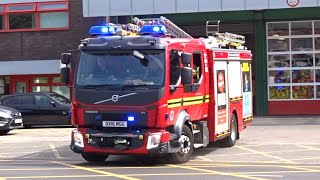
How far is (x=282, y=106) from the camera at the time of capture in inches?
968

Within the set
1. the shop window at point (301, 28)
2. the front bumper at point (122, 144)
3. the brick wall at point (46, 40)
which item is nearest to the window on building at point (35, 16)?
the brick wall at point (46, 40)

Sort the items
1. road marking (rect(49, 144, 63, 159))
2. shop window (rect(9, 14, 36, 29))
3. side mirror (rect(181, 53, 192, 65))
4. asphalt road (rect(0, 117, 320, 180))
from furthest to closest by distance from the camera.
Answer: shop window (rect(9, 14, 36, 29)) → road marking (rect(49, 144, 63, 159)) → side mirror (rect(181, 53, 192, 65)) → asphalt road (rect(0, 117, 320, 180))

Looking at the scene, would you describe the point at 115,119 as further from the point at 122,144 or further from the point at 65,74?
the point at 65,74

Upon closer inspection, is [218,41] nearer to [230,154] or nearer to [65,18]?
[230,154]

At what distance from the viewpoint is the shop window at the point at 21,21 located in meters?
28.3

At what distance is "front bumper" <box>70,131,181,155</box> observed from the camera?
11.4 metres

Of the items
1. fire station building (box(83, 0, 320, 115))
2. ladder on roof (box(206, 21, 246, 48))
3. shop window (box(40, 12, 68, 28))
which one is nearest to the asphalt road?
ladder on roof (box(206, 21, 246, 48))

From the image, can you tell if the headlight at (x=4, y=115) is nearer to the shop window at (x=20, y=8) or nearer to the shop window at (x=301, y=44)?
the shop window at (x=20, y=8)

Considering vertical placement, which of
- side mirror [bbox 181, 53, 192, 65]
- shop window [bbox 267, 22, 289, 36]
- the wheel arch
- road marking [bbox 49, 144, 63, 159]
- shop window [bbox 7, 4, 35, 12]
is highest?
shop window [bbox 7, 4, 35, 12]

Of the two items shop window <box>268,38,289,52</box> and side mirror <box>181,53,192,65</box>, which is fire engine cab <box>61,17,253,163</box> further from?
shop window <box>268,38,289,52</box>

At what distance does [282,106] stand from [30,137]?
10.8m

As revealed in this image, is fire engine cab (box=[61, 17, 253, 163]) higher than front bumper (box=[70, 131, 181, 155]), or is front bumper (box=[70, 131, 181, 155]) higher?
fire engine cab (box=[61, 17, 253, 163])

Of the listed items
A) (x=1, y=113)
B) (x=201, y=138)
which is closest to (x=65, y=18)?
(x=1, y=113)

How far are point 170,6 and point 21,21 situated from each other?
8950 millimetres
